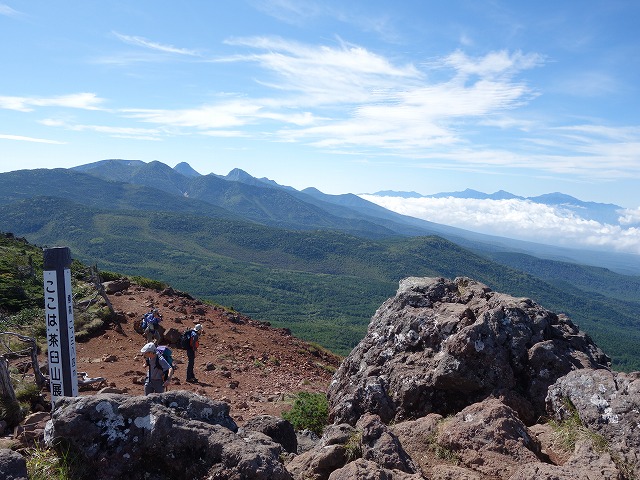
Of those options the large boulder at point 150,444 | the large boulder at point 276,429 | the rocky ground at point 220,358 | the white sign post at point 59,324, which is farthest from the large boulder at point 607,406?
the white sign post at point 59,324

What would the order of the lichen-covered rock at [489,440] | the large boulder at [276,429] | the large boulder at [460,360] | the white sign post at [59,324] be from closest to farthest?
the lichen-covered rock at [489,440]
the large boulder at [276,429]
the white sign post at [59,324]
the large boulder at [460,360]

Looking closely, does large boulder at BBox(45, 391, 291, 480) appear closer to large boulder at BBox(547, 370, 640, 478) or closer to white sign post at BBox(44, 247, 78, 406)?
white sign post at BBox(44, 247, 78, 406)

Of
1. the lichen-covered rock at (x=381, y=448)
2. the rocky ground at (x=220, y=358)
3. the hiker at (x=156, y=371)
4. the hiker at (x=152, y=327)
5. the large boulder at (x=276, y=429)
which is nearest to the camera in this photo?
the lichen-covered rock at (x=381, y=448)

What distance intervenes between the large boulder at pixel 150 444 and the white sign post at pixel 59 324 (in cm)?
291

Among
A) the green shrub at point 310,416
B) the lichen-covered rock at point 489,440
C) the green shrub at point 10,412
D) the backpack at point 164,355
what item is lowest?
the green shrub at point 310,416

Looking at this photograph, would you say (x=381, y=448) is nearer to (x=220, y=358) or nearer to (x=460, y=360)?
(x=460, y=360)

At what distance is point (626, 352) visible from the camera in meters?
123

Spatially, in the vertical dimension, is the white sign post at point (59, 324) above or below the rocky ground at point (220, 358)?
above

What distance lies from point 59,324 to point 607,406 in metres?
8.63

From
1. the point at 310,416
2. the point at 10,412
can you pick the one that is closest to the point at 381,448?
the point at 310,416

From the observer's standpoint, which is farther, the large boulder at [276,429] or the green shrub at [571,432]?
the large boulder at [276,429]

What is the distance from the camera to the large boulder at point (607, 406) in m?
5.95

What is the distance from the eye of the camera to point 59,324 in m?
8.05

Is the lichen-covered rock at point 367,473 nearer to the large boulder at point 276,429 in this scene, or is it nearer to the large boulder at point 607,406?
the large boulder at point 276,429
